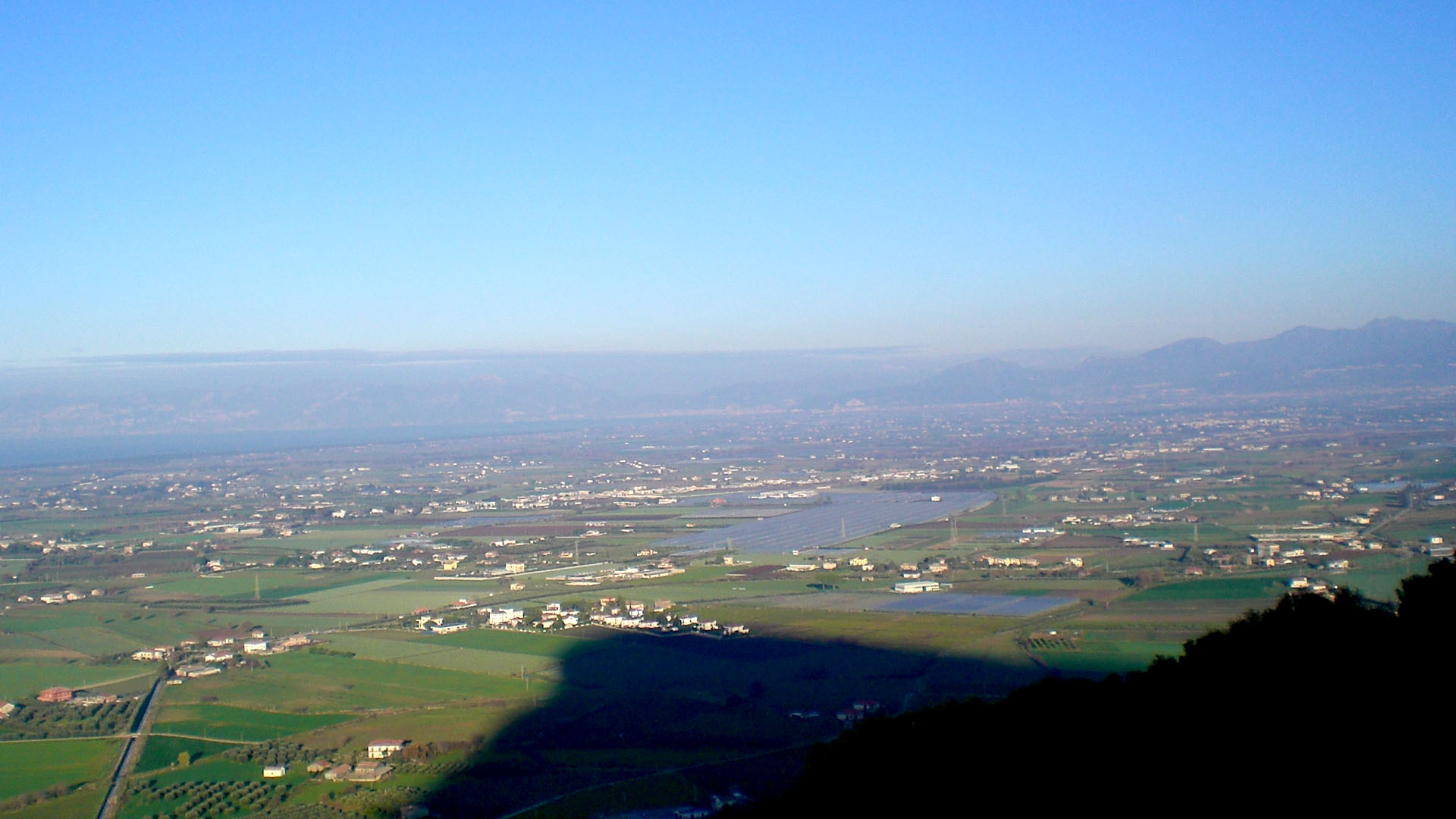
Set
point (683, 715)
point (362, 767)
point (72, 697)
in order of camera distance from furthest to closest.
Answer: point (72, 697) < point (683, 715) < point (362, 767)

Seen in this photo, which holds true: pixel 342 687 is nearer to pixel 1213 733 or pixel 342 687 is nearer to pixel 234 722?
pixel 234 722

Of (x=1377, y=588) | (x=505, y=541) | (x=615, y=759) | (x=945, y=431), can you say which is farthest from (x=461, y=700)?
(x=945, y=431)

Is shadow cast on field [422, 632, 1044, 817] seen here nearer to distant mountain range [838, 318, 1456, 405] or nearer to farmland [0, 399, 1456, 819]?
farmland [0, 399, 1456, 819]

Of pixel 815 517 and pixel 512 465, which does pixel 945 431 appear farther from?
pixel 815 517

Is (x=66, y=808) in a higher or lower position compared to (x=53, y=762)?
higher

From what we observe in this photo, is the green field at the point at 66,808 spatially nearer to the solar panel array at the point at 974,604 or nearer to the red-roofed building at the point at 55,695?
the red-roofed building at the point at 55,695

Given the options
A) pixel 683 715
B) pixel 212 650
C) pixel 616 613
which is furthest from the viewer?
pixel 616 613

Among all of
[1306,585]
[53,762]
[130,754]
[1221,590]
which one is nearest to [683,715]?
[130,754]

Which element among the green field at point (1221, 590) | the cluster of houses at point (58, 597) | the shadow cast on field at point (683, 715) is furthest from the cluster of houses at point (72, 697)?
the green field at point (1221, 590)
